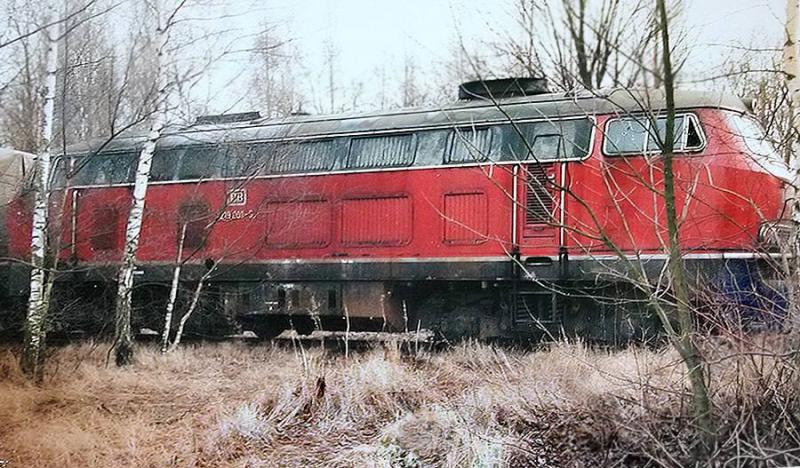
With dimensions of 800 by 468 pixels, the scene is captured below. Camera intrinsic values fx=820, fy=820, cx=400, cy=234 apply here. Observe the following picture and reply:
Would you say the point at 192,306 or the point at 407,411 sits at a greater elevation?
the point at 192,306

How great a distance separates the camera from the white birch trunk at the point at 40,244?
8961 millimetres

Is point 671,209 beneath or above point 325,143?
beneath

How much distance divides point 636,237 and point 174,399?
5.40 m

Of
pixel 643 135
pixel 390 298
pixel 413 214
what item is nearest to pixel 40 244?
pixel 390 298

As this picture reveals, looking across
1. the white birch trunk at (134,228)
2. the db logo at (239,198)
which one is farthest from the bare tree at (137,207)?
the db logo at (239,198)

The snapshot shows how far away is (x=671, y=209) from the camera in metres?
5.27

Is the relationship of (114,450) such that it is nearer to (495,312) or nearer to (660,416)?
(660,416)

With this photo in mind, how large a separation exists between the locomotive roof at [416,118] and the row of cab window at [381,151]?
127 millimetres

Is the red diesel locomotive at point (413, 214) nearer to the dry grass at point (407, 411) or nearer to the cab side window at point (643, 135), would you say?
the cab side window at point (643, 135)

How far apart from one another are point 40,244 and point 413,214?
14.9ft

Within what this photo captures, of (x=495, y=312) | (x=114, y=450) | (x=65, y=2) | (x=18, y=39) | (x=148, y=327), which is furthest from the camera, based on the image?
(x=148, y=327)

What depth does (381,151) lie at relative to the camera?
11102mm

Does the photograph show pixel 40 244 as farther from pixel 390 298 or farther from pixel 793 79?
pixel 793 79

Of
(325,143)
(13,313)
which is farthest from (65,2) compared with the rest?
(13,313)
